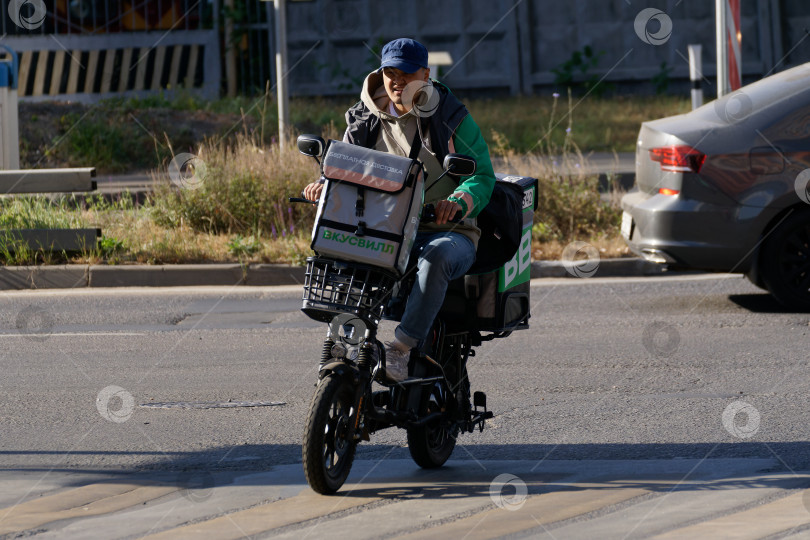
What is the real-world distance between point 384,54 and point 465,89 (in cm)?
1877

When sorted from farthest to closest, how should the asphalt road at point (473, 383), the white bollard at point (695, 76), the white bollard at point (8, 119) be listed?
the white bollard at point (695, 76) → the white bollard at point (8, 119) → the asphalt road at point (473, 383)

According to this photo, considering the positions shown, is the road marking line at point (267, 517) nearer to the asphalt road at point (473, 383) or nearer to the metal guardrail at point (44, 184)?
the asphalt road at point (473, 383)

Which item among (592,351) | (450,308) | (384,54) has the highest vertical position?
(384,54)

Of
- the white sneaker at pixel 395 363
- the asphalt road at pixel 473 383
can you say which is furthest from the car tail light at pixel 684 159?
the white sneaker at pixel 395 363

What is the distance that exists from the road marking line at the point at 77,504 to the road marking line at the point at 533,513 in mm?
1150

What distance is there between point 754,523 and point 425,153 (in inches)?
72.7

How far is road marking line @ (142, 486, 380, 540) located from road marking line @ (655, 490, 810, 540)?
1190mm

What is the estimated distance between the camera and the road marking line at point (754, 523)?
4.34 meters

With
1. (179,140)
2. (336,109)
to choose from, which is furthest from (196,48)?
(179,140)

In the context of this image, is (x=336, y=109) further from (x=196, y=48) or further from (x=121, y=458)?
(x=121, y=458)

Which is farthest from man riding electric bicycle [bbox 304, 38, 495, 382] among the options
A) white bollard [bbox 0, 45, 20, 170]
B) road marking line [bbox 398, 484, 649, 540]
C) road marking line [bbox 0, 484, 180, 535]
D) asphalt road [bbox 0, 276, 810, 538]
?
white bollard [bbox 0, 45, 20, 170]

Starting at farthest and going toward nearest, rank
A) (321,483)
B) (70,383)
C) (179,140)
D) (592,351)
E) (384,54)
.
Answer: (179,140) < (592,351) < (70,383) < (384,54) < (321,483)

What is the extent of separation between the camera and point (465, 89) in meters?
23.5

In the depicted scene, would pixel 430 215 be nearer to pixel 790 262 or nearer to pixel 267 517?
pixel 267 517
